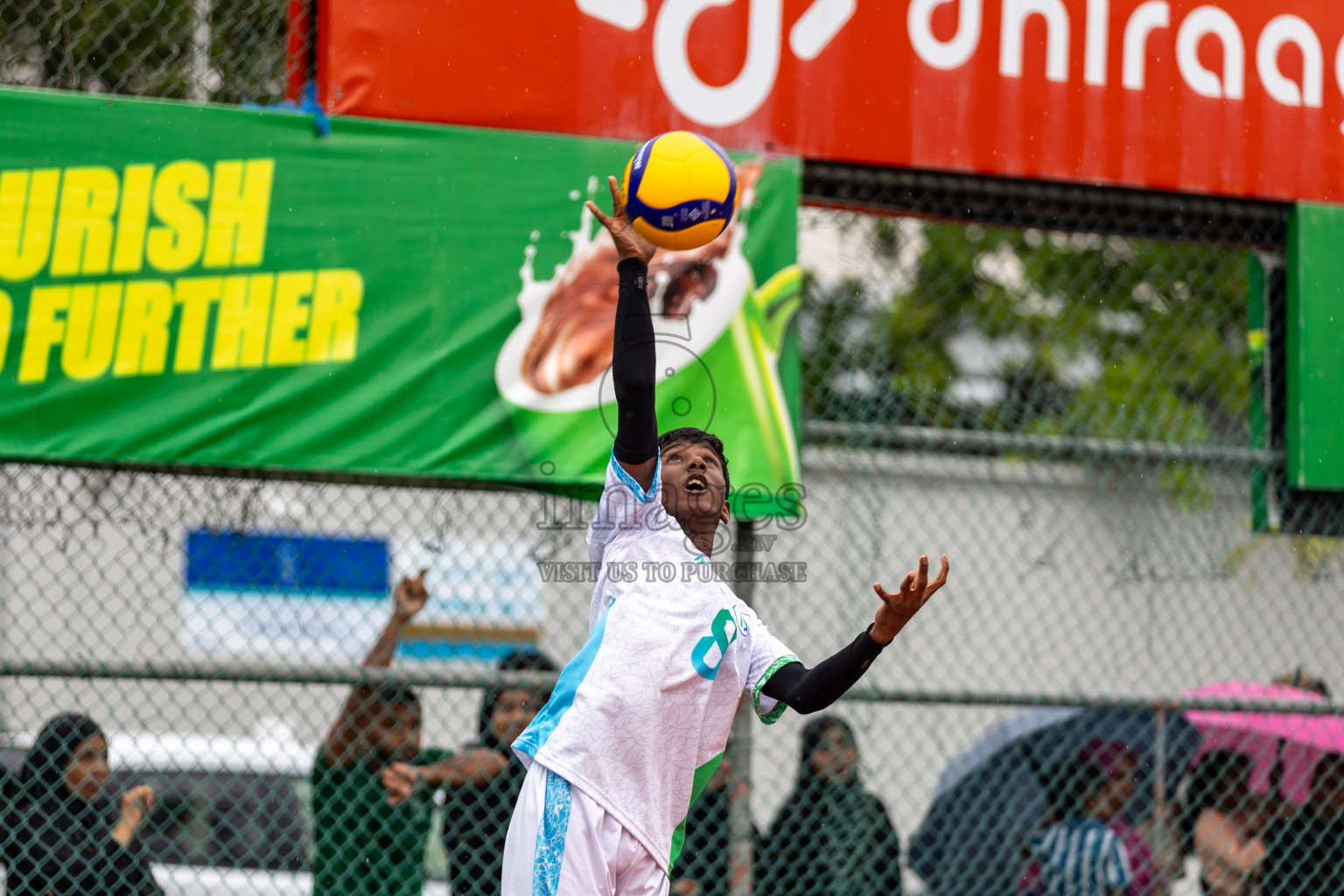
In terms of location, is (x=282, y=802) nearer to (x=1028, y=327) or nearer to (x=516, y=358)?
(x=516, y=358)

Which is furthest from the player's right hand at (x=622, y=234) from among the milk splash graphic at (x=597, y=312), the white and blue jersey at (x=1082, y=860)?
the white and blue jersey at (x=1082, y=860)

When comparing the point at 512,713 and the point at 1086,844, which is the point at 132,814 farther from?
the point at 1086,844

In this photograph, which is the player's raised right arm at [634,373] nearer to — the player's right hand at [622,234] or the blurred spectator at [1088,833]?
the player's right hand at [622,234]

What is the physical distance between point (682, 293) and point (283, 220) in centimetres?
136

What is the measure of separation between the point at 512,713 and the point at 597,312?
1.47 m

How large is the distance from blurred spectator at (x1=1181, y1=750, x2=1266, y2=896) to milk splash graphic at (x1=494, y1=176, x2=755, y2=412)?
106 inches

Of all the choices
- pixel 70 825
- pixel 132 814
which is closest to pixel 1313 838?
pixel 132 814

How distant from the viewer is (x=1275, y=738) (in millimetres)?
5602

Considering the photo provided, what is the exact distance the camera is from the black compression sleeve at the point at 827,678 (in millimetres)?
3053

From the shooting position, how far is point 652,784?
3141 millimetres

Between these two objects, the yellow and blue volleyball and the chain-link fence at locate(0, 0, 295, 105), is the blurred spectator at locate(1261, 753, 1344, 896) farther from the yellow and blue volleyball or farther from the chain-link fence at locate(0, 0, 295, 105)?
the chain-link fence at locate(0, 0, 295, 105)

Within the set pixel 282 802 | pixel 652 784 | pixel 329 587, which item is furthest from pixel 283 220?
pixel 329 587

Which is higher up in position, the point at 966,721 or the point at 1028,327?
the point at 1028,327

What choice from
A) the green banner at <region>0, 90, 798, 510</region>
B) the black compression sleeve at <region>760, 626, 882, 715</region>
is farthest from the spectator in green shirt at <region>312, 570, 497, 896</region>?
the black compression sleeve at <region>760, 626, 882, 715</region>
